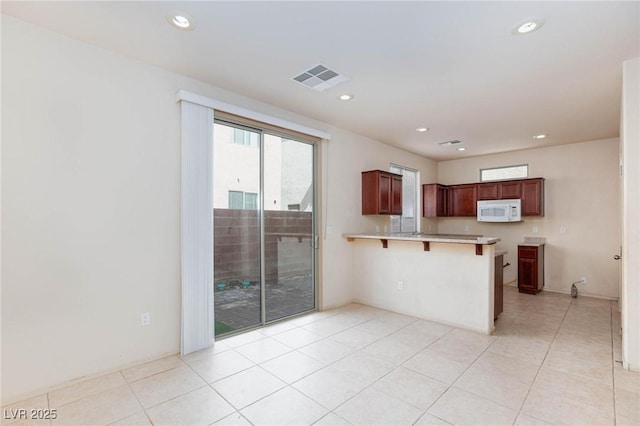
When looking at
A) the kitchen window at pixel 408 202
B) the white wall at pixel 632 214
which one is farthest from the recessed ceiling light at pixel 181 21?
the kitchen window at pixel 408 202

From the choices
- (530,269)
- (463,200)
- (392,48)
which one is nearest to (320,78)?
(392,48)

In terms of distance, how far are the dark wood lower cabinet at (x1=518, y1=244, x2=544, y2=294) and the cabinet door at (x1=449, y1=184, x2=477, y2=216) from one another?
132 cm

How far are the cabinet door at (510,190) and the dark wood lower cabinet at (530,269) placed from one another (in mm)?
1040

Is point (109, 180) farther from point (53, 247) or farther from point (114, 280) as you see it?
point (114, 280)

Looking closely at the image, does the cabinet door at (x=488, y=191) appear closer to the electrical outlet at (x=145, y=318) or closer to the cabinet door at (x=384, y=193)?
the cabinet door at (x=384, y=193)

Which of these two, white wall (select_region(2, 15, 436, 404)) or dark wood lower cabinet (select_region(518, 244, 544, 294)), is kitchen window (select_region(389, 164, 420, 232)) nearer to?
dark wood lower cabinet (select_region(518, 244, 544, 294))

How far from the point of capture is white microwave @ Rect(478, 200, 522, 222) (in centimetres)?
579

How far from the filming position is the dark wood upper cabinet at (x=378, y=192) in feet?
16.5

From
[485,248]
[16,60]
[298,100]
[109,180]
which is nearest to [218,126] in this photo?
[298,100]

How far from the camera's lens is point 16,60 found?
226 centimetres

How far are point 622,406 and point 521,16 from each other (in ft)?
9.48

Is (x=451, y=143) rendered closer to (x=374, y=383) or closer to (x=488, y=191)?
(x=488, y=191)

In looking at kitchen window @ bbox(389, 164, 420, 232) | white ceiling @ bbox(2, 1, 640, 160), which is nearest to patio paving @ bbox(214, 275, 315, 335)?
white ceiling @ bbox(2, 1, 640, 160)

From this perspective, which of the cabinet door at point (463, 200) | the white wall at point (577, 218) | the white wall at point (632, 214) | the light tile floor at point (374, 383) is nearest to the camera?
the light tile floor at point (374, 383)
